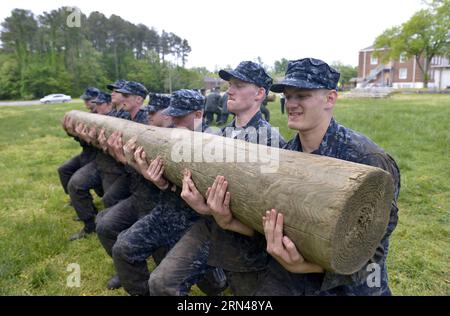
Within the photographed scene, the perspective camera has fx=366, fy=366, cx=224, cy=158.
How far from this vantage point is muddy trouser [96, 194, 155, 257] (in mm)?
3465

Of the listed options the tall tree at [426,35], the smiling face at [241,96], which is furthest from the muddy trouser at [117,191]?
the tall tree at [426,35]

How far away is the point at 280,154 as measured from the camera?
1.84m

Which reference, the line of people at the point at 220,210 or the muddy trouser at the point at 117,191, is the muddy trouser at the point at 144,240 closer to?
the line of people at the point at 220,210

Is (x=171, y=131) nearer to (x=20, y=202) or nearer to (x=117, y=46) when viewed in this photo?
(x=20, y=202)

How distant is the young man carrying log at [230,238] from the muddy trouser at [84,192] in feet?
7.37

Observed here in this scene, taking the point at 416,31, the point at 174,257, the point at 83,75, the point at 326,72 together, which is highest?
the point at 416,31

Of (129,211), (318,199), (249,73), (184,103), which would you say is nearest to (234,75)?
(249,73)

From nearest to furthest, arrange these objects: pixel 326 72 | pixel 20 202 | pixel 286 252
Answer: pixel 286 252, pixel 326 72, pixel 20 202

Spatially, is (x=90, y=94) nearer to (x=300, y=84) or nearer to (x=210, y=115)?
(x=300, y=84)

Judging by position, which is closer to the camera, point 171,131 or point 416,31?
point 171,131

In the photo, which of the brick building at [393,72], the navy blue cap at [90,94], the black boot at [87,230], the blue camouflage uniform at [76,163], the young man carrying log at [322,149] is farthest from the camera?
the brick building at [393,72]

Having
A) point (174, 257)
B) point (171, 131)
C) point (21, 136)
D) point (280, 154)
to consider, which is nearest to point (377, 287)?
point (280, 154)

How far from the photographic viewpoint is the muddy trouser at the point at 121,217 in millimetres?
3465
